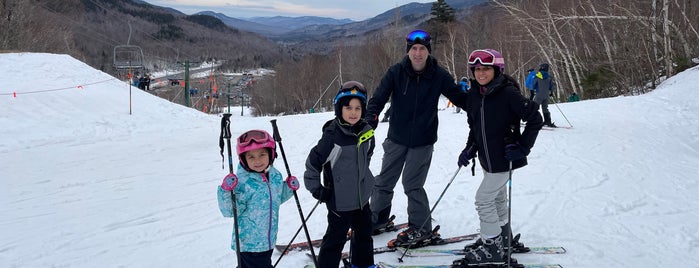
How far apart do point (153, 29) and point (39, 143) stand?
463 ft

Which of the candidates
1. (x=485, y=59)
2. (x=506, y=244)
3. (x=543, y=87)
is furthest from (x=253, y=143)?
(x=543, y=87)

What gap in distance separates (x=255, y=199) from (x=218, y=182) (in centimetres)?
494

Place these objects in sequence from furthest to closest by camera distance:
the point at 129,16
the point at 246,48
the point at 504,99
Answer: the point at 246,48 < the point at 129,16 < the point at 504,99

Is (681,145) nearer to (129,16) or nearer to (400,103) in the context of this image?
(400,103)

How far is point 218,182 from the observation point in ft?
Answer: 24.4

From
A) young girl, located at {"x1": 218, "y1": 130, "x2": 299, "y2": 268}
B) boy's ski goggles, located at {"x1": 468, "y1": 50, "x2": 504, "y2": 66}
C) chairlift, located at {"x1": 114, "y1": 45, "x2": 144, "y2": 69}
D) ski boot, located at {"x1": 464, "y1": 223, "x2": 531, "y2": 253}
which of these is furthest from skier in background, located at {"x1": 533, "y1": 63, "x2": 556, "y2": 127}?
chairlift, located at {"x1": 114, "y1": 45, "x2": 144, "y2": 69}

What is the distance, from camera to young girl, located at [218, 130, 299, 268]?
2.76 meters

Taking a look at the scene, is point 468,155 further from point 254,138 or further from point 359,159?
point 254,138

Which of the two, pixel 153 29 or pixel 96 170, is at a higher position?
pixel 153 29

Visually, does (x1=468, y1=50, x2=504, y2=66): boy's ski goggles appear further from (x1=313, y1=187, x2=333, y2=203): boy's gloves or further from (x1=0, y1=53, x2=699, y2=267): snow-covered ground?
(x1=0, y1=53, x2=699, y2=267): snow-covered ground

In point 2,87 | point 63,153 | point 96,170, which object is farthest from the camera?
point 2,87

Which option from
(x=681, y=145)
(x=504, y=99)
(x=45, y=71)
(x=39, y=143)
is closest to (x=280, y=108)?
(x=45, y=71)

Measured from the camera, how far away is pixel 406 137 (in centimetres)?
381

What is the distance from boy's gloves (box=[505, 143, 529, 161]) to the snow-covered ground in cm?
109
